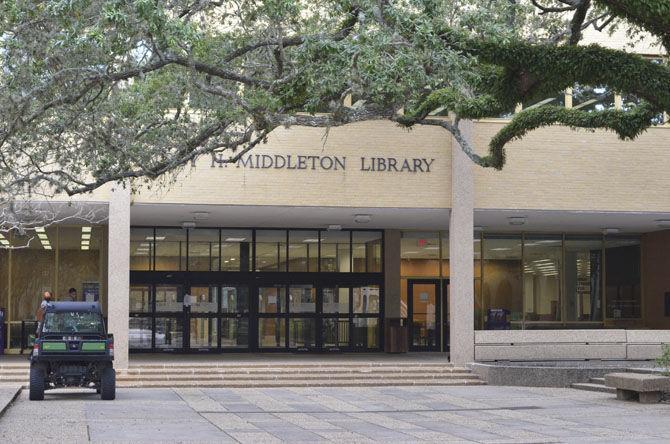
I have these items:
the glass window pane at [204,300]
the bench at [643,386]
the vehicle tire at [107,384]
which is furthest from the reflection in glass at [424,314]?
the vehicle tire at [107,384]

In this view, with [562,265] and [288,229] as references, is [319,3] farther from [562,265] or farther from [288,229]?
[562,265]

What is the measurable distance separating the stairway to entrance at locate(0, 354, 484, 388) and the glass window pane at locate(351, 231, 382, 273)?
18.0ft

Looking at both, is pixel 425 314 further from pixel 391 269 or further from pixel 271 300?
pixel 271 300

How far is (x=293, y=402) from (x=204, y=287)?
10787 mm

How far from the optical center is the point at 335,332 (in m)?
31.0

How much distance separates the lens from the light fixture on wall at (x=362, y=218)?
26.8 m

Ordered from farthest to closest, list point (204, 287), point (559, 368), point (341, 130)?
point (204, 287), point (341, 130), point (559, 368)

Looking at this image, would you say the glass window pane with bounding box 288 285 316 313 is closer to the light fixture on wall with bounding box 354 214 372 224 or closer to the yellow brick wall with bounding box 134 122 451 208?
the light fixture on wall with bounding box 354 214 372 224

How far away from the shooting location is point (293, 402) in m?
20.0

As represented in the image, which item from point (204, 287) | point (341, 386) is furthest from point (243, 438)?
point (204, 287)

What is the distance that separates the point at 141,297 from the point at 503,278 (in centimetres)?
1037

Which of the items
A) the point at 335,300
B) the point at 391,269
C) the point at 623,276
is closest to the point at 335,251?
the point at 335,300

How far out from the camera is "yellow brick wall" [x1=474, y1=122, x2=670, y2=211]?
2570 cm

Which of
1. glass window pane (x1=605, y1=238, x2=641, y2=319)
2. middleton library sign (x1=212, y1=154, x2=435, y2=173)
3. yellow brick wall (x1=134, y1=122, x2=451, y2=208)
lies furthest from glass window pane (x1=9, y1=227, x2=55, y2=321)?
glass window pane (x1=605, y1=238, x2=641, y2=319)
